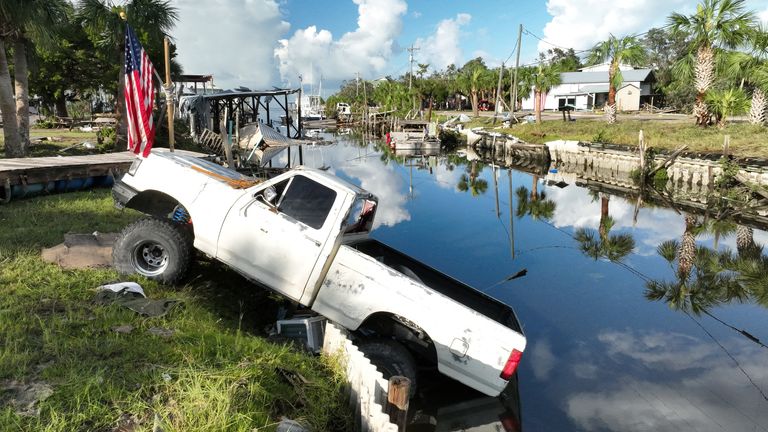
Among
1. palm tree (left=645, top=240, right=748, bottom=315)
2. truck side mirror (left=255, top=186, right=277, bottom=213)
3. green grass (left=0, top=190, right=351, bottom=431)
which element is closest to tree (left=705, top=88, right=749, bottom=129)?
palm tree (left=645, top=240, right=748, bottom=315)

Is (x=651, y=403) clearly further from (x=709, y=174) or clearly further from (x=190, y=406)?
(x=709, y=174)

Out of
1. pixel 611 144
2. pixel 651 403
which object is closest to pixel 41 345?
pixel 651 403

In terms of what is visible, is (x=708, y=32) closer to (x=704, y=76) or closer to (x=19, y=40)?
(x=704, y=76)

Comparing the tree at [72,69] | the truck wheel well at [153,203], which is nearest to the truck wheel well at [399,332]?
the truck wheel well at [153,203]

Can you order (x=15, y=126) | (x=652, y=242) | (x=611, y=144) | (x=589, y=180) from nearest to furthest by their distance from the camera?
(x=652, y=242) → (x=15, y=126) → (x=589, y=180) → (x=611, y=144)

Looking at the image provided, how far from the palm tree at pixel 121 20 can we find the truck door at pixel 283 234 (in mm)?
18587

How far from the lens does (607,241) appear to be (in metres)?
15.9

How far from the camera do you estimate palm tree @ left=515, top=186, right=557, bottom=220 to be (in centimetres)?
1986

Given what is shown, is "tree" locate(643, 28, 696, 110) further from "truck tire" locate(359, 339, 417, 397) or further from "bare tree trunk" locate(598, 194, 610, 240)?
"truck tire" locate(359, 339, 417, 397)

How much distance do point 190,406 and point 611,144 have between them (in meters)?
31.5

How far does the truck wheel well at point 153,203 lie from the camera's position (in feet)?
23.7

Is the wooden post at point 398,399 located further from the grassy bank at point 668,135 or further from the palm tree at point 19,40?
the grassy bank at point 668,135

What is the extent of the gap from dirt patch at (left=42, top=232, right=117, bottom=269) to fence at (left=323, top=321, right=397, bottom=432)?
4.10 m

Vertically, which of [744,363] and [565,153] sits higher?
[565,153]
